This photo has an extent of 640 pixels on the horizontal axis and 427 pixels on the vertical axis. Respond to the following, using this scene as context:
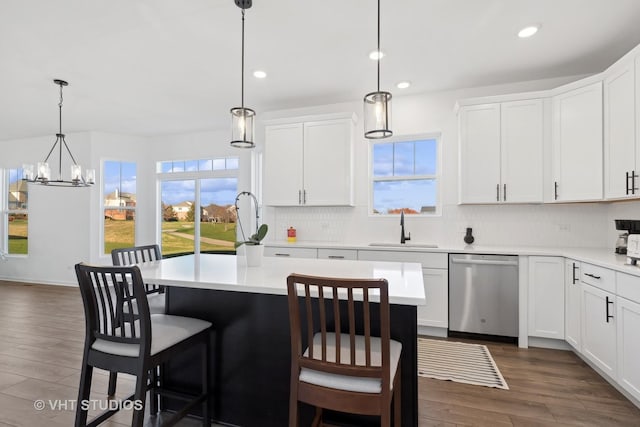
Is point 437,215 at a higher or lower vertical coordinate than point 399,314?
higher

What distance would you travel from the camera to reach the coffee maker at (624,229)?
2.77m

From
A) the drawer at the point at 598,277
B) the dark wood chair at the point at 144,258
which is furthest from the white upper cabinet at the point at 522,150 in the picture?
the dark wood chair at the point at 144,258

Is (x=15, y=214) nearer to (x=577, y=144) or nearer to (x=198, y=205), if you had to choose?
(x=198, y=205)

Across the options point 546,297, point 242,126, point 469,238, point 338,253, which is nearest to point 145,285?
point 242,126

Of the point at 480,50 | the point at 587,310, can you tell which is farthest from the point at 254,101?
the point at 587,310

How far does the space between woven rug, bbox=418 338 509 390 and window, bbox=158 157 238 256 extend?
4.01m

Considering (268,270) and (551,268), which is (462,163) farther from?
(268,270)

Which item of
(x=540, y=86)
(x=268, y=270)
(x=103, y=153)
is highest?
(x=540, y=86)

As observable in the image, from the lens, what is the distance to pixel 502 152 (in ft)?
11.7

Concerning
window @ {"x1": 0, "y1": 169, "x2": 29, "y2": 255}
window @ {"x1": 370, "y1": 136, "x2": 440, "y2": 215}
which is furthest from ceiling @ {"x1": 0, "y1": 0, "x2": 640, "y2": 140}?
window @ {"x1": 0, "y1": 169, "x2": 29, "y2": 255}

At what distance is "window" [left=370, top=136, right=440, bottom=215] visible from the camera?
4.19m

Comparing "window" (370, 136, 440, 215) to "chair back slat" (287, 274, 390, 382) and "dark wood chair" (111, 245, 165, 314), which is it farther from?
"chair back slat" (287, 274, 390, 382)

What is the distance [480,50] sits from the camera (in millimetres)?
3100

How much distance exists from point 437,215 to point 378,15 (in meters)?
2.46
